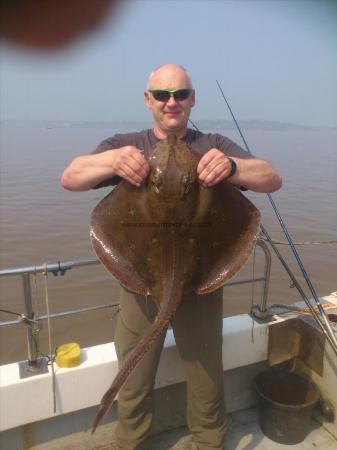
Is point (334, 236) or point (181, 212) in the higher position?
point (181, 212)

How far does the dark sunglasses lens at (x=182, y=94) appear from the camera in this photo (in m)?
2.75

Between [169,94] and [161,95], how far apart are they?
0.18 ft

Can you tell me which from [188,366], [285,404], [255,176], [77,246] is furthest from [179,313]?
[77,246]

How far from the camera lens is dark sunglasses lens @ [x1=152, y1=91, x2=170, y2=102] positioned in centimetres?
276

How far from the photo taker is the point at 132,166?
7.54 feet

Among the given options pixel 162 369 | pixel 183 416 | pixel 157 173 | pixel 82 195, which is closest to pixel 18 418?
pixel 162 369

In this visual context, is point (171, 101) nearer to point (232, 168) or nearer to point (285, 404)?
point (232, 168)

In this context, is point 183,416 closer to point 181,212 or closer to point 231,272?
point 231,272

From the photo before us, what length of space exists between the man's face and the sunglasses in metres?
0.01

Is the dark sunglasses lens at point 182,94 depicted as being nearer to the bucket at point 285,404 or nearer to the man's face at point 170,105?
the man's face at point 170,105

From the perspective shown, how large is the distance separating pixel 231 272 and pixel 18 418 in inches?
74.4

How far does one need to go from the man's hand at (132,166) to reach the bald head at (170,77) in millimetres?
685

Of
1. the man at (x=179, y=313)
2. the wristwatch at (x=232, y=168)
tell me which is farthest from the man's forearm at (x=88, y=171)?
the wristwatch at (x=232, y=168)

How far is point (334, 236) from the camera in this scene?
1098 centimetres
